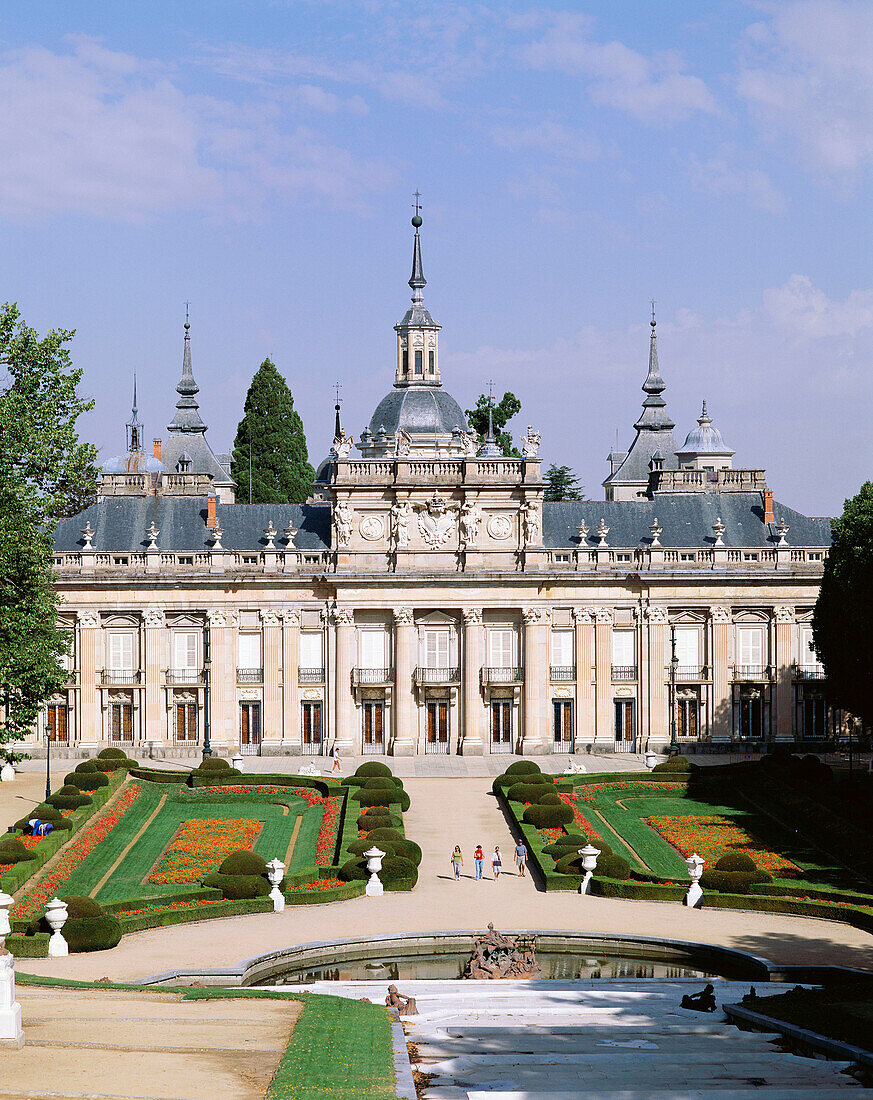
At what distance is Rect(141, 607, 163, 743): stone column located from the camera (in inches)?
3361

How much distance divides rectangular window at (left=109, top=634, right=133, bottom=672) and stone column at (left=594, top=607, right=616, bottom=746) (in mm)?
26954

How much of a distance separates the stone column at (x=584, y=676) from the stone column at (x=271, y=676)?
17235mm

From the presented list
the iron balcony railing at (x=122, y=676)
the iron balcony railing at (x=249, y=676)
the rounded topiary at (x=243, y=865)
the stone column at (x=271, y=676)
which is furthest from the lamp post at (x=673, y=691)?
the rounded topiary at (x=243, y=865)

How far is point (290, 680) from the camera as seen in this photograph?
86250mm

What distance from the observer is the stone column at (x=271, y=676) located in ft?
282

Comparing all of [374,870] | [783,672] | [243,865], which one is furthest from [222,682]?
[374,870]

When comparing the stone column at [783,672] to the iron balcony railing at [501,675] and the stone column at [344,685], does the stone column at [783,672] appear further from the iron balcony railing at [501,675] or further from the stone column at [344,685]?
the stone column at [344,685]

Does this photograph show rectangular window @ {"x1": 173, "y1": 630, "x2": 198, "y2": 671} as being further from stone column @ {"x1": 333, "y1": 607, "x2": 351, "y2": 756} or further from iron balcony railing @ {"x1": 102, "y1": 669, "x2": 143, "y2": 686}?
stone column @ {"x1": 333, "y1": 607, "x2": 351, "y2": 756}

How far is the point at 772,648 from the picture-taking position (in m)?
87.4

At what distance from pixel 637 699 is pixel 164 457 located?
4663 centimetres

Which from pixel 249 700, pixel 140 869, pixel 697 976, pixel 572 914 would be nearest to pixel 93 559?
pixel 249 700

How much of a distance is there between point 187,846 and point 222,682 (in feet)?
85.9

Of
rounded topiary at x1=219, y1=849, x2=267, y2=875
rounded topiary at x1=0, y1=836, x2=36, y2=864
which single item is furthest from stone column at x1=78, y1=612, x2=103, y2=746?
rounded topiary at x1=219, y1=849, x2=267, y2=875

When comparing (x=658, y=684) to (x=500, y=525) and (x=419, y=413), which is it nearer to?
(x=500, y=525)
